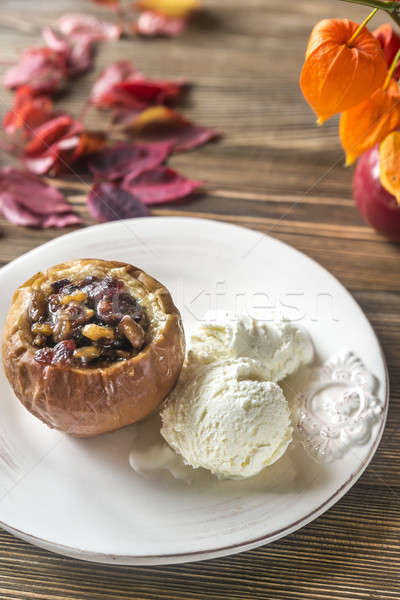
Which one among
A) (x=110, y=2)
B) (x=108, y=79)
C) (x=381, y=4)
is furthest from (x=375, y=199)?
(x=110, y=2)

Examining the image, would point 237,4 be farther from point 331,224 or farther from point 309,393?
point 309,393

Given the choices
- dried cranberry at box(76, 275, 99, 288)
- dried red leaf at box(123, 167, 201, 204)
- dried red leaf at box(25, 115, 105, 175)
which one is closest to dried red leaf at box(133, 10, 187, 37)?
dried red leaf at box(25, 115, 105, 175)

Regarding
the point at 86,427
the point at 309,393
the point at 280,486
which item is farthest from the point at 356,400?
the point at 86,427

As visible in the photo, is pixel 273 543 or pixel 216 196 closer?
pixel 273 543

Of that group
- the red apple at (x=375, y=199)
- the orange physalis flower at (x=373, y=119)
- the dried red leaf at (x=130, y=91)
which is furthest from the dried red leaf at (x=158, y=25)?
the orange physalis flower at (x=373, y=119)

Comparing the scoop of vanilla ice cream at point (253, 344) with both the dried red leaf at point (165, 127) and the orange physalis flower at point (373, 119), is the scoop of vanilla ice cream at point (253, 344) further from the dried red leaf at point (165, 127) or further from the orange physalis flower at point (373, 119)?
the dried red leaf at point (165, 127)

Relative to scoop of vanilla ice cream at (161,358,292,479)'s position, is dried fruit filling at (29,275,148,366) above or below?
above

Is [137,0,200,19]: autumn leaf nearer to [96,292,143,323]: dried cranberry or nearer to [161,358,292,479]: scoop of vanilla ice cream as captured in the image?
[96,292,143,323]: dried cranberry
